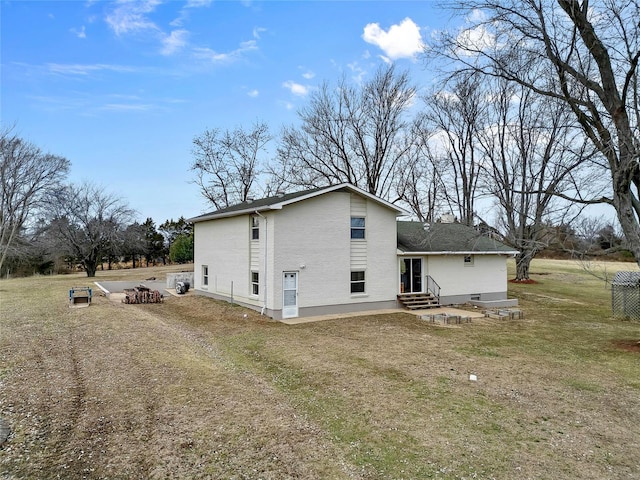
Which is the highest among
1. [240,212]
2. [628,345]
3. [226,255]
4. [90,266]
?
[240,212]

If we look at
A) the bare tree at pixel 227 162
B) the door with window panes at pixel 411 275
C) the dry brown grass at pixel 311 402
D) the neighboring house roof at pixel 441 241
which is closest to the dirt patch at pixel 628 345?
the dry brown grass at pixel 311 402

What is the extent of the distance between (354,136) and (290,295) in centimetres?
1995

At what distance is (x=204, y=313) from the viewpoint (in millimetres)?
16641

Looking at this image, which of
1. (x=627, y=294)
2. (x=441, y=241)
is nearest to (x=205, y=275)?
(x=441, y=241)

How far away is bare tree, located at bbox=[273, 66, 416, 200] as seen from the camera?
31.1m

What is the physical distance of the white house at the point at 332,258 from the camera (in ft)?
51.7

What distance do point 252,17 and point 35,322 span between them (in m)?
14.2

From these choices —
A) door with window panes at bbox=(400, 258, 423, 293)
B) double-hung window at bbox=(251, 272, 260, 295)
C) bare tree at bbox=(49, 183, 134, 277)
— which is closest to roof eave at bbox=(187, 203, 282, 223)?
double-hung window at bbox=(251, 272, 260, 295)

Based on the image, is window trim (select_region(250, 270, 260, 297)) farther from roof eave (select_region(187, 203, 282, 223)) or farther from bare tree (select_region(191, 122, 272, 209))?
bare tree (select_region(191, 122, 272, 209))

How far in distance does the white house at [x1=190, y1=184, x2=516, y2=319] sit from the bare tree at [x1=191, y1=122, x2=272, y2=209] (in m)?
16.1

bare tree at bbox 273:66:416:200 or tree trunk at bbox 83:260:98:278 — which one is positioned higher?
bare tree at bbox 273:66:416:200

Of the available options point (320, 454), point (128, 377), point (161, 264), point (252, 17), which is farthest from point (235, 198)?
point (320, 454)

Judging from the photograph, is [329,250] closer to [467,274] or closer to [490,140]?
[467,274]

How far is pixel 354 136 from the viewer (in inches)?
1262
